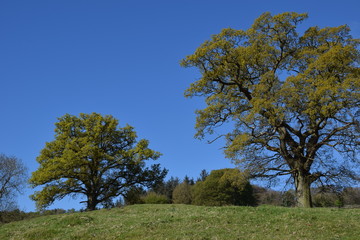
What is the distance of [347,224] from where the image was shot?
1496cm

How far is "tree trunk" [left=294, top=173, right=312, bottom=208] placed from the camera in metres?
26.9

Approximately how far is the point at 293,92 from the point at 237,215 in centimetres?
1202

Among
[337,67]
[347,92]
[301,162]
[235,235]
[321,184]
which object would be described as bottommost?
[235,235]

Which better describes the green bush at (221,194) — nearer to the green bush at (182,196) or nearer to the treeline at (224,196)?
the treeline at (224,196)

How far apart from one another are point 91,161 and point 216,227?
27554mm

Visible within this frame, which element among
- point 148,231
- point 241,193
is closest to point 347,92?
point 148,231

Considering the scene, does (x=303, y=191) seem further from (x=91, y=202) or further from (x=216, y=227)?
(x=91, y=202)

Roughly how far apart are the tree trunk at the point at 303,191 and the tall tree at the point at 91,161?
18489 mm

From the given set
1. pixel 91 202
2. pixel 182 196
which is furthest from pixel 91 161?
pixel 182 196

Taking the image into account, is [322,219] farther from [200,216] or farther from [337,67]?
[337,67]

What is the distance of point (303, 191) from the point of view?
89.5ft

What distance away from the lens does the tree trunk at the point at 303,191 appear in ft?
88.4

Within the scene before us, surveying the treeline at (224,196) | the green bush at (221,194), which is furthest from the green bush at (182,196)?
the green bush at (221,194)

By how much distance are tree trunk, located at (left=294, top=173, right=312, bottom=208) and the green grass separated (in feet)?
30.8
